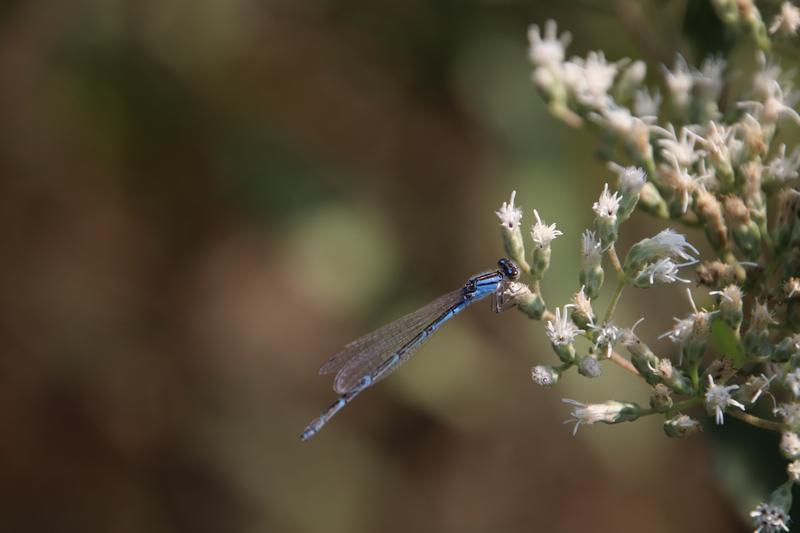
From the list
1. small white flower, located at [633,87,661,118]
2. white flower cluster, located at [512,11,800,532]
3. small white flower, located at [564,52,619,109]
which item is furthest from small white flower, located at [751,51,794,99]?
small white flower, located at [564,52,619,109]

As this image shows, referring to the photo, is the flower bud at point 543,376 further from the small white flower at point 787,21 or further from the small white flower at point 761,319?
the small white flower at point 787,21

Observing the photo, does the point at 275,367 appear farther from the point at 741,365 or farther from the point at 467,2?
the point at 741,365

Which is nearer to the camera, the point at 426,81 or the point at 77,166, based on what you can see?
the point at 426,81

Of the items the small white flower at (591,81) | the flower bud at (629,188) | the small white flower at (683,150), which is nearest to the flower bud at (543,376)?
the flower bud at (629,188)

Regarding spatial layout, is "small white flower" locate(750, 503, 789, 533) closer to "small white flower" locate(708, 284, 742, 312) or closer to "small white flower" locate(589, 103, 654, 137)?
"small white flower" locate(708, 284, 742, 312)

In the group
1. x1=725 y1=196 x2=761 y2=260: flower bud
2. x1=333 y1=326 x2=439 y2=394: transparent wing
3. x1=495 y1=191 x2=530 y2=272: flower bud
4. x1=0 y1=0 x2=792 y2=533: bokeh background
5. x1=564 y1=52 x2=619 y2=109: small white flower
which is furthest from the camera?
x1=0 y1=0 x2=792 y2=533: bokeh background

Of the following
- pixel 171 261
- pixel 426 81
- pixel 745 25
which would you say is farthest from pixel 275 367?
pixel 745 25
